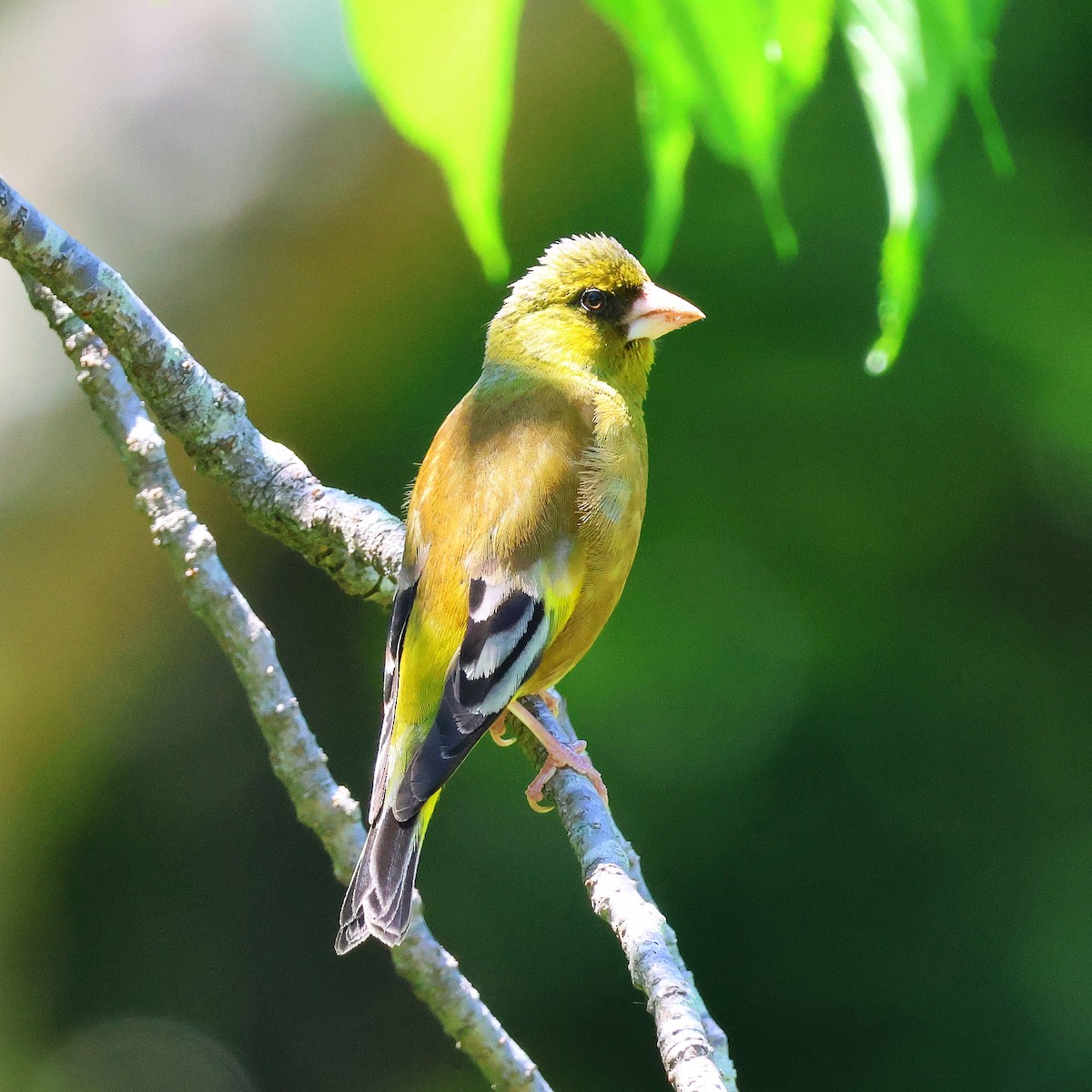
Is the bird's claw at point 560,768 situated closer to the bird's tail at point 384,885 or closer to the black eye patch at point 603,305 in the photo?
the bird's tail at point 384,885

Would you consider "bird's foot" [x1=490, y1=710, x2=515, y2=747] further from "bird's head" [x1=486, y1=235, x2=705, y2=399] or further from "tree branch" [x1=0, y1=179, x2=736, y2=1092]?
"bird's head" [x1=486, y1=235, x2=705, y2=399]

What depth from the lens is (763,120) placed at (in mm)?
989

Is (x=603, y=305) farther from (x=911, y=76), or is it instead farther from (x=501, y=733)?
(x=911, y=76)

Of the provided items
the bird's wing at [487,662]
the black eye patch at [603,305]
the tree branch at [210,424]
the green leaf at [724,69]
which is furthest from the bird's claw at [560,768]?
the green leaf at [724,69]

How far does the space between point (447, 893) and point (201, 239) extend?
2169mm

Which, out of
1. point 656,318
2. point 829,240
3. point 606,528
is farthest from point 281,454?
point 829,240

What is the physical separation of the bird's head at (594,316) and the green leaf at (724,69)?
196 centimetres

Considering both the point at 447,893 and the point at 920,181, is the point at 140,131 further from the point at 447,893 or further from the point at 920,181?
the point at 920,181

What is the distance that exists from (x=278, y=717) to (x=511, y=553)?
663 mm

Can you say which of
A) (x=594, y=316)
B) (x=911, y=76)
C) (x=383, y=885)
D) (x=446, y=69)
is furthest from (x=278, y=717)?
(x=594, y=316)

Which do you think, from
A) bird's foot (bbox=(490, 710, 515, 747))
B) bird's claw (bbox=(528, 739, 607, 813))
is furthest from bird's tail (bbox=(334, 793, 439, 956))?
bird's foot (bbox=(490, 710, 515, 747))

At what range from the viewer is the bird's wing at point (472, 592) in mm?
2227

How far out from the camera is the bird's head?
9.96 feet

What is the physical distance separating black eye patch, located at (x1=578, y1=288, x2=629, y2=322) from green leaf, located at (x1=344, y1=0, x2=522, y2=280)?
2.12 m
